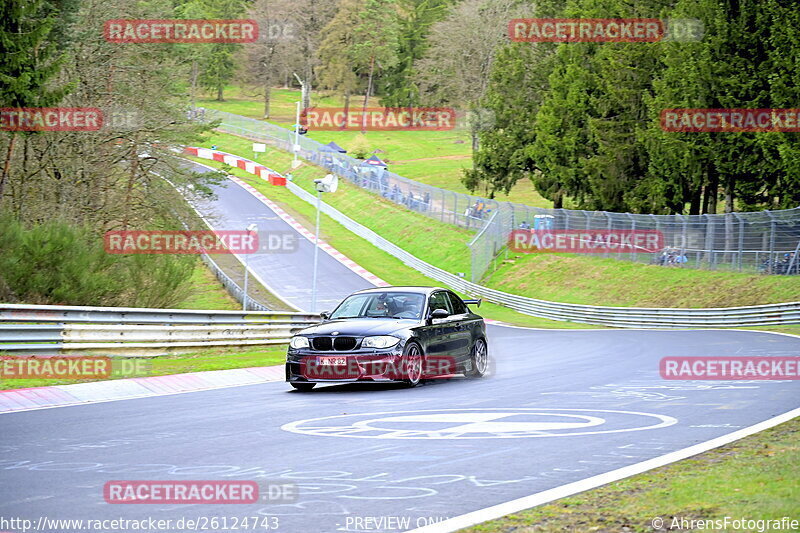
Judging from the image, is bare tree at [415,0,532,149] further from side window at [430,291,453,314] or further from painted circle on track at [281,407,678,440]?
painted circle on track at [281,407,678,440]

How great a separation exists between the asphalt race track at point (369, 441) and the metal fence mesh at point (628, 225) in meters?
25.2

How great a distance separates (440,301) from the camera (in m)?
16.7

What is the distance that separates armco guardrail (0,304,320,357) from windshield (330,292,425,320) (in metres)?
5.53

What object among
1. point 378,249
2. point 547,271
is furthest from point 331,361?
point 378,249

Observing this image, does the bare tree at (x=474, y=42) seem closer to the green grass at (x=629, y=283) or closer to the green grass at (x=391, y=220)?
the green grass at (x=391, y=220)

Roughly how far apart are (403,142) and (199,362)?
104 metres

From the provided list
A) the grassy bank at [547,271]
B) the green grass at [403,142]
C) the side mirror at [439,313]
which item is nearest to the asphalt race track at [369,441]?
the side mirror at [439,313]

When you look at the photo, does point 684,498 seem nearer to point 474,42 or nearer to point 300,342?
point 300,342

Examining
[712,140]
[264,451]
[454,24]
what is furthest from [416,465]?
[454,24]

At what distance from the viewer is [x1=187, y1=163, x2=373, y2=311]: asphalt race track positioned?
48.0 m

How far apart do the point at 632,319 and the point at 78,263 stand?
2542 centimetres

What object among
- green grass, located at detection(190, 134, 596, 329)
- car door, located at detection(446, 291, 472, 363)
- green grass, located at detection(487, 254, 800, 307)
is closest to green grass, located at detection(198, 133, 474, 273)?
green grass, located at detection(190, 134, 596, 329)

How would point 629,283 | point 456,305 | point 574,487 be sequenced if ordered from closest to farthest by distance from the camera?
point 574,487 < point 456,305 < point 629,283

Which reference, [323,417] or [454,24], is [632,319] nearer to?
[323,417]
